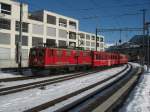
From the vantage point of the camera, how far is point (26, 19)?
61281 millimetres

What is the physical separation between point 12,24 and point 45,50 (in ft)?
108

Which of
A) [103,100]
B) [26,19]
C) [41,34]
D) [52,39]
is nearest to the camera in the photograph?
[103,100]

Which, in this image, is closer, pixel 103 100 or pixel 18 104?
pixel 18 104

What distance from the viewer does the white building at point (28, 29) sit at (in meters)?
55.4

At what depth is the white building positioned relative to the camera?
182ft

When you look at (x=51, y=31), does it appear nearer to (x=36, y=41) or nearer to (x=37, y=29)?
(x=37, y=29)

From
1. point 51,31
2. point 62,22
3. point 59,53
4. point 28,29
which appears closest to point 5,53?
point 28,29

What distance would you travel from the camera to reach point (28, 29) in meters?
62.2

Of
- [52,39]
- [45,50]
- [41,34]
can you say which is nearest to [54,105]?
[45,50]

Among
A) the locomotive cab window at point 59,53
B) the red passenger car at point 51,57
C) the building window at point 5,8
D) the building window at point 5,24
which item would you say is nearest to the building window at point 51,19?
the building window at point 5,8

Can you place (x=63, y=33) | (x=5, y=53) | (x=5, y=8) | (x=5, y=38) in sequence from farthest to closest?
(x=63, y=33) < (x=5, y=8) < (x=5, y=38) < (x=5, y=53)

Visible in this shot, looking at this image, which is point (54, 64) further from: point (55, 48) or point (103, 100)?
point (103, 100)

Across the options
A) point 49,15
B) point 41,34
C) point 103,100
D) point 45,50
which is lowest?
point 103,100

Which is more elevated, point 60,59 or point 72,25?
point 72,25
